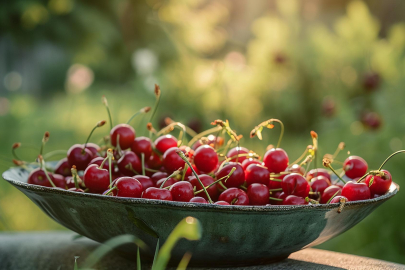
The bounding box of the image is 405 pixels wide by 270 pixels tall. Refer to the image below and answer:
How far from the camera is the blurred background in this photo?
203 cm

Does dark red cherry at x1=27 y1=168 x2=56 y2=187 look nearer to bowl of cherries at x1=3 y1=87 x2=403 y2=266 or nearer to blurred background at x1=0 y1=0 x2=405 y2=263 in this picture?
bowl of cherries at x1=3 y1=87 x2=403 y2=266

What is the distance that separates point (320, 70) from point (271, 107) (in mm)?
374

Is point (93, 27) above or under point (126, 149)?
above

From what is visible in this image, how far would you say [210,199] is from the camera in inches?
22.3

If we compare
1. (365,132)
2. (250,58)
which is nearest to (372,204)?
(365,132)

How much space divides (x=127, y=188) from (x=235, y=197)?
0.51ft

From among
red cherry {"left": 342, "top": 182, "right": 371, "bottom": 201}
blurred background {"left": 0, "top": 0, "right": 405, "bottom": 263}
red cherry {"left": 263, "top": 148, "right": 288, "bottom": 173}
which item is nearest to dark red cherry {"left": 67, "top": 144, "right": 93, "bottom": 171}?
red cherry {"left": 263, "top": 148, "right": 288, "bottom": 173}

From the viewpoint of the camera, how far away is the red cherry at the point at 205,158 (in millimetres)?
660

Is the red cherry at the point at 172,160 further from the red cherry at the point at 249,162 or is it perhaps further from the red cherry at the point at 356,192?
the red cherry at the point at 356,192

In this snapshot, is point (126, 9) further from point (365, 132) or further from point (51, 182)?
point (51, 182)

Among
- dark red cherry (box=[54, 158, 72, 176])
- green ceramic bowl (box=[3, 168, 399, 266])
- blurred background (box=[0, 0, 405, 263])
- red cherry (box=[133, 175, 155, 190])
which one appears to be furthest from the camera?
blurred background (box=[0, 0, 405, 263])

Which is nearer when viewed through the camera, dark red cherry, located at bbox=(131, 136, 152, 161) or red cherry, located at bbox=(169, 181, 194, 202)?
red cherry, located at bbox=(169, 181, 194, 202)

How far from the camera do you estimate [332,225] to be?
2.01 feet

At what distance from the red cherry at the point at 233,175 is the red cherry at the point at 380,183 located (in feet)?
0.69
